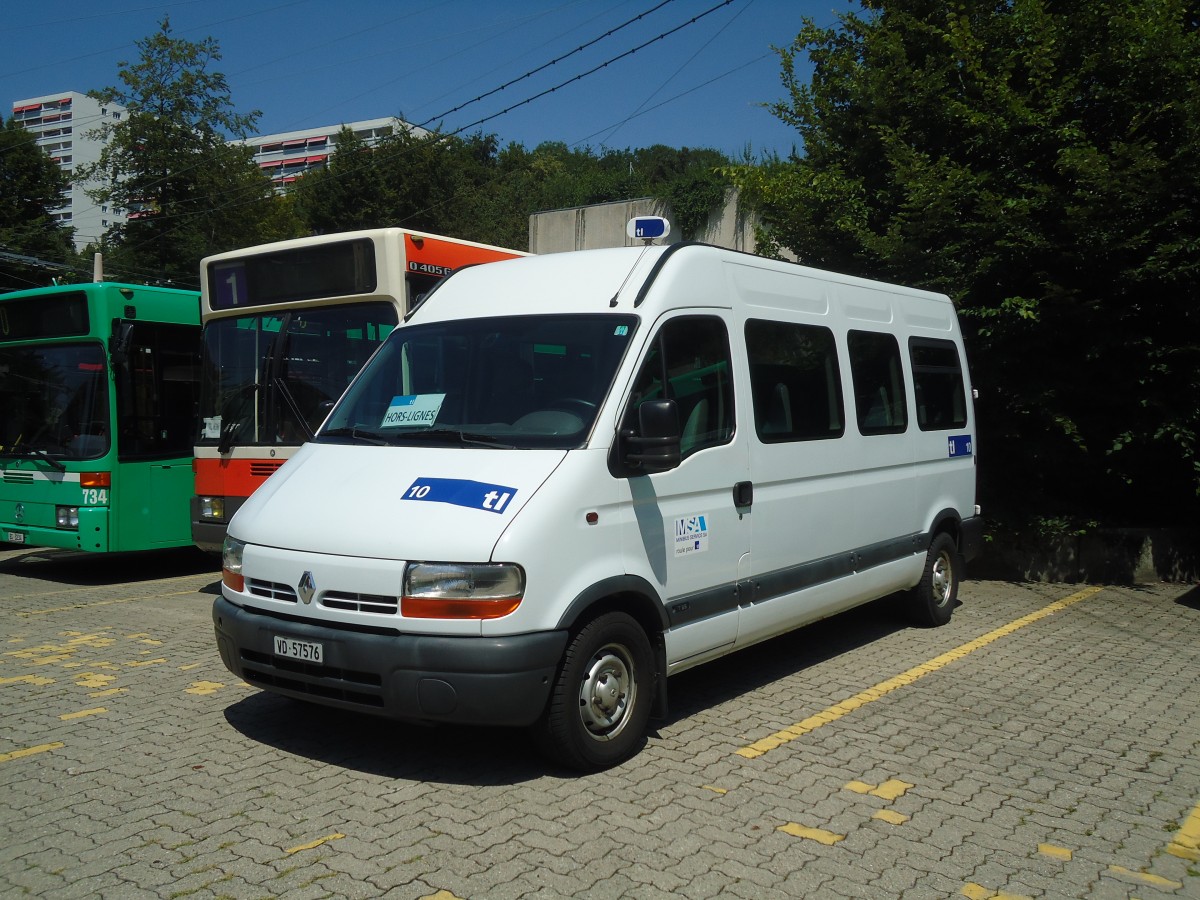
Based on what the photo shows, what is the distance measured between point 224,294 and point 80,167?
3629 cm

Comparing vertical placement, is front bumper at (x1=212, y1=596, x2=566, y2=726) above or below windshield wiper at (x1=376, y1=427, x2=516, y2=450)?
below

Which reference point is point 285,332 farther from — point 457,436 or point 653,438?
point 653,438

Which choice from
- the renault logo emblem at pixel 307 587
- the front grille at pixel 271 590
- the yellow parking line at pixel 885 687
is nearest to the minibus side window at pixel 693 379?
the yellow parking line at pixel 885 687

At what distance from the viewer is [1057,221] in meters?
10.4

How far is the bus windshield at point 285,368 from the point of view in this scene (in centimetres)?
891

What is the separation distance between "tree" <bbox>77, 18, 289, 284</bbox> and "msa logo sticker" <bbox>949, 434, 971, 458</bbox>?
37.6m

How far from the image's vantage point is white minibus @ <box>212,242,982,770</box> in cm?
464

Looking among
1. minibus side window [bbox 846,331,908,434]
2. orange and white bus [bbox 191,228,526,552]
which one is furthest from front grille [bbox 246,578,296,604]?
minibus side window [bbox 846,331,908,434]

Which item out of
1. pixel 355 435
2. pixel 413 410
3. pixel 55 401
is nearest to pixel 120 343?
pixel 55 401

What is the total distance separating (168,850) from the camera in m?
4.16

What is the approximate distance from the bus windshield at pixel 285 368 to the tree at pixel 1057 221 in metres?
5.63

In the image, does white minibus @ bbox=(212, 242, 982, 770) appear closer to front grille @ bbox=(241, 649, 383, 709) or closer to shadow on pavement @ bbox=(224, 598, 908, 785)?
front grille @ bbox=(241, 649, 383, 709)

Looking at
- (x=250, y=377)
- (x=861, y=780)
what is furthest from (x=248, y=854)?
(x=250, y=377)

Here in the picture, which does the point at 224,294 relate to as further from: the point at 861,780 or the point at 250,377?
the point at 861,780
